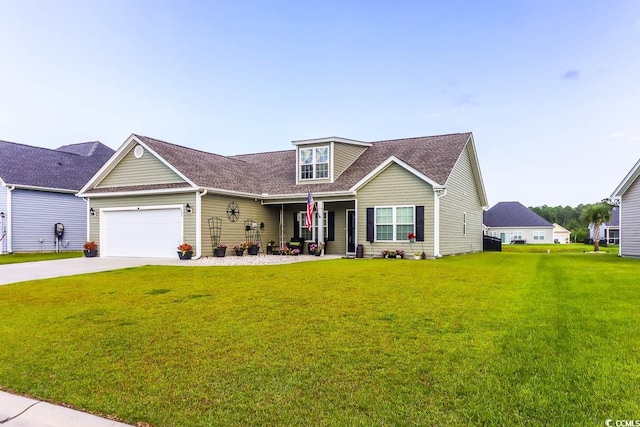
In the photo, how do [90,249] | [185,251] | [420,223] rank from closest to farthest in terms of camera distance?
[185,251]
[420,223]
[90,249]

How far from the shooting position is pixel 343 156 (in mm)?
20672

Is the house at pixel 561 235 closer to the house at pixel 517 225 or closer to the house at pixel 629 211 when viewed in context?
the house at pixel 517 225

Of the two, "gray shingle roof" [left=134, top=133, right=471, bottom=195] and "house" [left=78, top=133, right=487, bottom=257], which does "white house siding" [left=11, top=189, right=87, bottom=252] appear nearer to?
"house" [left=78, top=133, right=487, bottom=257]

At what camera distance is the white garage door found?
17516 millimetres

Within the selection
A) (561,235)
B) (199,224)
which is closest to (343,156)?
(199,224)

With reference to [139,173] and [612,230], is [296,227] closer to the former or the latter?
[139,173]

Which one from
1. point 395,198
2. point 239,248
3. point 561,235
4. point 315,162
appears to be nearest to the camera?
point 395,198

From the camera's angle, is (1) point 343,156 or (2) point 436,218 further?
(1) point 343,156

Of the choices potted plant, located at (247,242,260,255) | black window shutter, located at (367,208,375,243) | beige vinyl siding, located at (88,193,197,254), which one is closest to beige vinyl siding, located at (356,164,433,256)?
black window shutter, located at (367,208,375,243)

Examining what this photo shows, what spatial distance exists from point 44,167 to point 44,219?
3.25 meters

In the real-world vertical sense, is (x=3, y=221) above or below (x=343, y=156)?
below

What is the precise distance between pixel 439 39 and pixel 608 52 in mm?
6276

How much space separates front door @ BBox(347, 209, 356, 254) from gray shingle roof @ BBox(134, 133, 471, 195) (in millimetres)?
1465

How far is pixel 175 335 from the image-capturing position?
518cm
